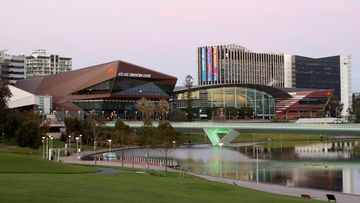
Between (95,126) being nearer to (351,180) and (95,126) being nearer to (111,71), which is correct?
(111,71)

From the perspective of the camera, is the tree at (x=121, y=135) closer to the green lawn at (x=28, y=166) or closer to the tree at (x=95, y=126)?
the tree at (x=95, y=126)

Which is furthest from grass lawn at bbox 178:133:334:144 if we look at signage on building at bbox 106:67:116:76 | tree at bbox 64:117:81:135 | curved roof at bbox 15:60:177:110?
signage on building at bbox 106:67:116:76

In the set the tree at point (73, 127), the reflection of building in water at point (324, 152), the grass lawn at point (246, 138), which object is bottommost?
the reflection of building in water at point (324, 152)

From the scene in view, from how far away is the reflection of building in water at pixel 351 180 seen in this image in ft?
152

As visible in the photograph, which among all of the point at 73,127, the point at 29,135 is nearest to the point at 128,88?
the point at 73,127

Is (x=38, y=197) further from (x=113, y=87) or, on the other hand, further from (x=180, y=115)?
(x=113, y=87)

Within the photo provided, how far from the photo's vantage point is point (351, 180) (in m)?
53.2

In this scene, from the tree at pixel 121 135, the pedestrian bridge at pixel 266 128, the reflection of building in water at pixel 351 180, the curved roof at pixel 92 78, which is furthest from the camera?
the curved roof at pixel 92 78

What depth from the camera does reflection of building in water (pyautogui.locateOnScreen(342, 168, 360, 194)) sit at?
152 feet

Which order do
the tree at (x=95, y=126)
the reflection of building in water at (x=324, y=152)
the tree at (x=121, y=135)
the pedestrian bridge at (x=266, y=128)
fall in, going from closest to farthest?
1. the pedestrian bridge at (x=266, y=128)
2. the reflection of building in water at (x=324, y=152)
3. the tree at (x=121, y=135)
4. the tree at (x=95, y=126)

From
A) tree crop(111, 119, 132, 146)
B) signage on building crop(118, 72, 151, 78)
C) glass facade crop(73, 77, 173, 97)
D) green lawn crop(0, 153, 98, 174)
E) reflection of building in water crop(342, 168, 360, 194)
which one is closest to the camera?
green lawn crop(0, 153, 98, 174)

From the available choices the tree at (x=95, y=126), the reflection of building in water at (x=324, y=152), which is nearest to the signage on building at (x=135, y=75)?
the tree at (x=95, y=126)

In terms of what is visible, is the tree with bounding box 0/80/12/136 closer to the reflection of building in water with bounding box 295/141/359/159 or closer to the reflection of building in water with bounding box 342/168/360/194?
the reflection of building in water with bounding box 295/141/359/159

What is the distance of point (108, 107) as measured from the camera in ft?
595
